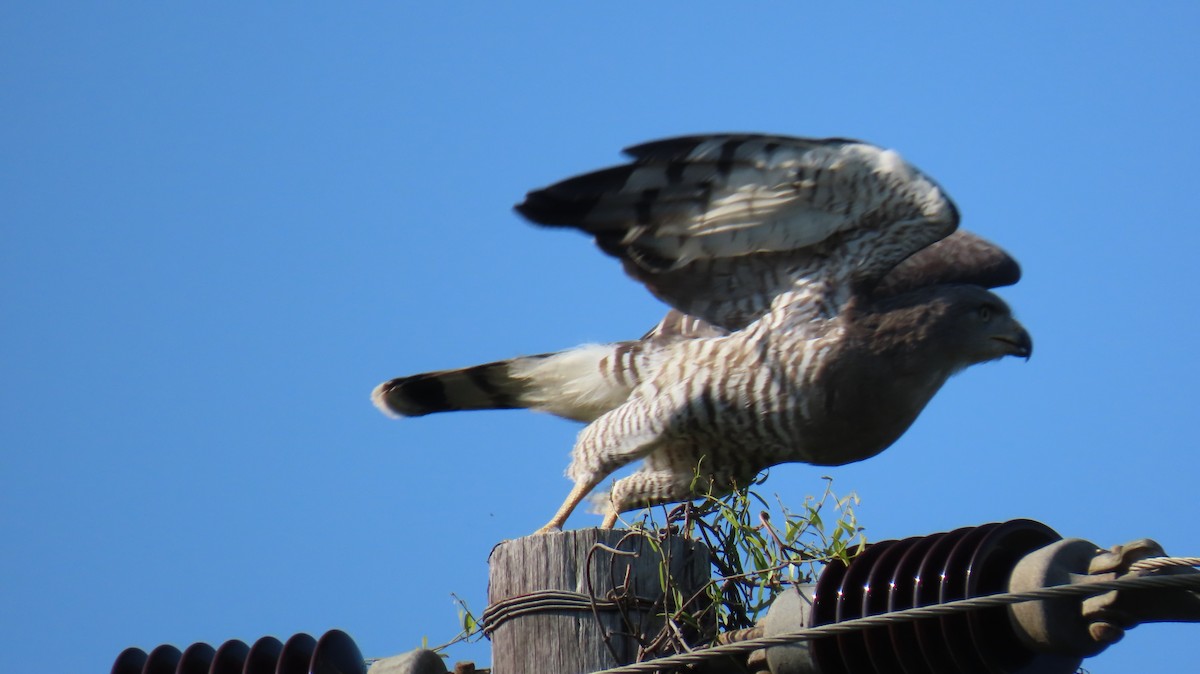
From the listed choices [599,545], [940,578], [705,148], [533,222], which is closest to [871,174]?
[705,148]

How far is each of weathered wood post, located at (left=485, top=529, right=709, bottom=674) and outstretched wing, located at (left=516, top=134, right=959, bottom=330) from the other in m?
1.68

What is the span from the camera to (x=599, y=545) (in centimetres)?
353

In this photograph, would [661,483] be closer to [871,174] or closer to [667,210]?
[667,210]

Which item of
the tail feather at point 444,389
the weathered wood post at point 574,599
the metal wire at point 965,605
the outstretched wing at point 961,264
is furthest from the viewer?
the tail feather at point 444,389

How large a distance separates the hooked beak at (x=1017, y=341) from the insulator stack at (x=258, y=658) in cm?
322

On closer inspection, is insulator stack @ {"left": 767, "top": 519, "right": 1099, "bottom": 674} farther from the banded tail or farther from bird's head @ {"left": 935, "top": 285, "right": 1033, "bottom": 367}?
the banded tail

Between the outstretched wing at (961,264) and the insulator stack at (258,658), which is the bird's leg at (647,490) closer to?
the outstretched wing at (961,264)

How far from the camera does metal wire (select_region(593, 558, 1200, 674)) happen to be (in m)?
2.52

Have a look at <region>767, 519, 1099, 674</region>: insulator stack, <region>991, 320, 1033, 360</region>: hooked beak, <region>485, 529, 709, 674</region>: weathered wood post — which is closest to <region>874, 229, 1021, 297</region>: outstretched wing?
<region>991, 320, 1033, 360</region>: hooked beak

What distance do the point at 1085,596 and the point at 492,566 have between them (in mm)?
1551

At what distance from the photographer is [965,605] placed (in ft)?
8.77

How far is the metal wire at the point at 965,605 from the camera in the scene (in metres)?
2.52

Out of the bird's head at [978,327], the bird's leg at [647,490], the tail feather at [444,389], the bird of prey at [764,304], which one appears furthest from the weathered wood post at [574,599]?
the tail feather at [444,389]

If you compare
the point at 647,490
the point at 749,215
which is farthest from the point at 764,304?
the point at 647,490
